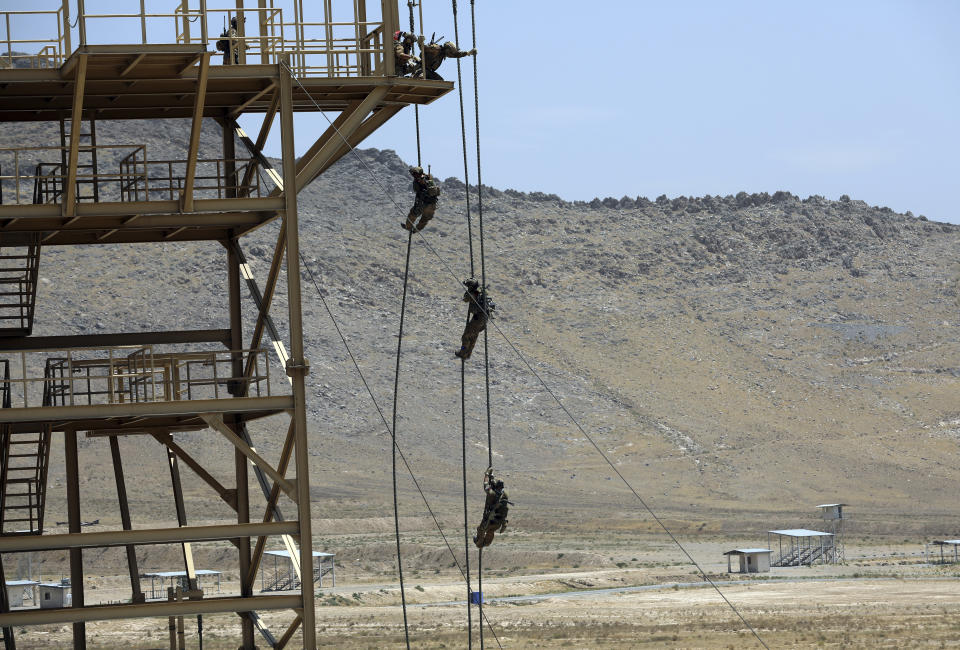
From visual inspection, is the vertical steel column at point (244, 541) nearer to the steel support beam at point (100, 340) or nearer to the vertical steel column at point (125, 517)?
the vertical steel column at point (125, 517)

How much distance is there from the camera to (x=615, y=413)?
4225 inches

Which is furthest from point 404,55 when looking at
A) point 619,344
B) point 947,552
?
point 619,344

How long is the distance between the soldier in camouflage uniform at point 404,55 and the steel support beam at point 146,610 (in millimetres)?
8047

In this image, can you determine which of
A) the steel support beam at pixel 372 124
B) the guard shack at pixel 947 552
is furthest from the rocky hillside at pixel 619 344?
the steel support beam at pixel 372 124

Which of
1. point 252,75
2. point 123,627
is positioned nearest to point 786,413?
point 123,627

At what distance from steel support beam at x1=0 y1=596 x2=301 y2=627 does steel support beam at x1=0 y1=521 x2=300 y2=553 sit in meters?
0.88

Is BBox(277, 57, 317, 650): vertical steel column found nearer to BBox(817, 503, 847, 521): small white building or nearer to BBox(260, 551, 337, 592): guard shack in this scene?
BBox(260, 551, 337, 592): guard shack

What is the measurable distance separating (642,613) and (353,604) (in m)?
10.9

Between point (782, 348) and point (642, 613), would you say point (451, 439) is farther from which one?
point (642, 613)

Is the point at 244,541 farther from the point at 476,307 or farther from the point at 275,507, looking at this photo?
the point at 476,307

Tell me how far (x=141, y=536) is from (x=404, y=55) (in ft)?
26.3

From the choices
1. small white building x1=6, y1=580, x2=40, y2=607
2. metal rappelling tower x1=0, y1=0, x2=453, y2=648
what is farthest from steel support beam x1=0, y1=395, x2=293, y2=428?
small white building x1=6, y1=580, x2=40, y2=607

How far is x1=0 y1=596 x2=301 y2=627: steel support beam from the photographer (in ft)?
64.2

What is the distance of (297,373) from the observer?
20.3m
